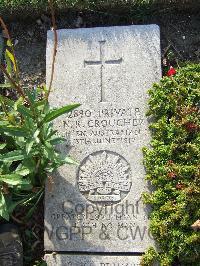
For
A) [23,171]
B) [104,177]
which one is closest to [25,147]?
[23,171]

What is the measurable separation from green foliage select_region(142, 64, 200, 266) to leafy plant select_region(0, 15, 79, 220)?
701 millimetres

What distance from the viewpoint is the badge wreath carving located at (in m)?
4.02

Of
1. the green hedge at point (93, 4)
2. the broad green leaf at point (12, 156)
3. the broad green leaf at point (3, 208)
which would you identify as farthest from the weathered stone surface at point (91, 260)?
the green hedge at point (93, 4)

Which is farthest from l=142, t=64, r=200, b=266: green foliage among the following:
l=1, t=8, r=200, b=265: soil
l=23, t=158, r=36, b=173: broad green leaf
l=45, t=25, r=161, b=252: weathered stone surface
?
l=23, t=158, r=36, b=173: broad green leaf

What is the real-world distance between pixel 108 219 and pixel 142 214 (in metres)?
0.27

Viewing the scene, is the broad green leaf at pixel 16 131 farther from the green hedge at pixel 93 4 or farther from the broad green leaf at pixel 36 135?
the green hedge at pixel 93 4

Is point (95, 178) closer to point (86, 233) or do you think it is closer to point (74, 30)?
point (86, 233)

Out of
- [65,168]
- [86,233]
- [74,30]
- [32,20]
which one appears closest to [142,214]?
[86,233]

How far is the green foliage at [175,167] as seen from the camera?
3775mm

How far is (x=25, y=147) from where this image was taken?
12.0ft

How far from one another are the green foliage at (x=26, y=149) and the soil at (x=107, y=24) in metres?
0.79

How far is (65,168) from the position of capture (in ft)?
13.5

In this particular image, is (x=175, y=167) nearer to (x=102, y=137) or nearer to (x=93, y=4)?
(x=102, y=137)

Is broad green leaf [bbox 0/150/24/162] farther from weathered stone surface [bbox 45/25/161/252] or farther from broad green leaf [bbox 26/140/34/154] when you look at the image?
weathered stone surface [bbox 45/25/161/252]
